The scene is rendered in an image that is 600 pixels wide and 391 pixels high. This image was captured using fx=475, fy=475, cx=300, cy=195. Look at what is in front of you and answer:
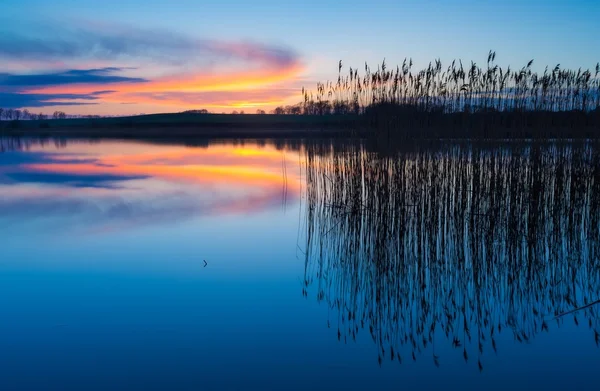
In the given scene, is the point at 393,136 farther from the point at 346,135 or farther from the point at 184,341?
the point at 184,341

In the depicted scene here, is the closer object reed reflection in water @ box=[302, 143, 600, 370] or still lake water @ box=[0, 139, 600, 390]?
still lake water @ box=[0, 139, 600, 390]

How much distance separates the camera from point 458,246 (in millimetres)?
4691

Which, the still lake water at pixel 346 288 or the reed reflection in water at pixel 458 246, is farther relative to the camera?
the reed reflection in water at pixel 458 246

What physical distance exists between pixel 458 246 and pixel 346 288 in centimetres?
126

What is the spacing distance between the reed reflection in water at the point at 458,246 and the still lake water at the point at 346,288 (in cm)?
2

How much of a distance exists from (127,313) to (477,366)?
2.70m

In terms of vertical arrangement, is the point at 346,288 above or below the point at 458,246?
below

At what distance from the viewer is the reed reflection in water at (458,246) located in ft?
11.8

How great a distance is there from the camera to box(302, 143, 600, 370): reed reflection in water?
359 centimetres

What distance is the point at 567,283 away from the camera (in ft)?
14.0

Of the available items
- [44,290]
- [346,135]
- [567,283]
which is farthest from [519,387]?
[44,290]

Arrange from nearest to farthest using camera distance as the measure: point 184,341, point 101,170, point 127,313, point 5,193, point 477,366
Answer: point 477,366
point 184,341
point 127,313
point 5,193
point 101,170

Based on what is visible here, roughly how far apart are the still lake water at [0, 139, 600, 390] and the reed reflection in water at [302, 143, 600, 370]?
0.07 ft

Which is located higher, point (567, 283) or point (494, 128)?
point (494, 128)
